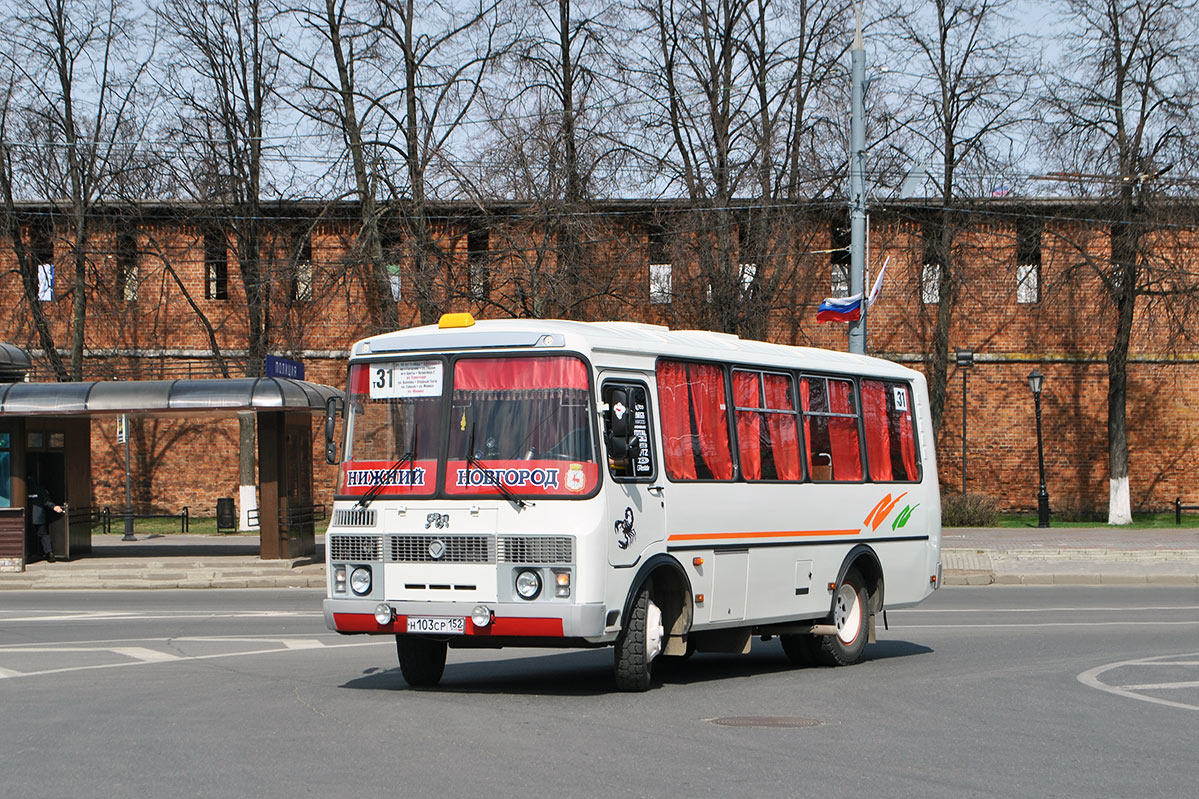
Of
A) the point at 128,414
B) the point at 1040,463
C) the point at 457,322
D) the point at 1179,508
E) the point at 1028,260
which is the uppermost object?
the point at 1028,260

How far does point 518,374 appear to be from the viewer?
11.2 m

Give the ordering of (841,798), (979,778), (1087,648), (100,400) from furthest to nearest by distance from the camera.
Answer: (100,400) → (1087,648) → (979,778) → (841,798)

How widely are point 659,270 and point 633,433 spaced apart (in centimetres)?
2653

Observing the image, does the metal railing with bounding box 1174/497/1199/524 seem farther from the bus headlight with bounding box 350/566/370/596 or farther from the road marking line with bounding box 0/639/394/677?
the bus headlight with bounding box 350/566/370/596

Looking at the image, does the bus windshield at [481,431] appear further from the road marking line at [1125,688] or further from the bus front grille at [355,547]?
the road marking line at [1125,688]

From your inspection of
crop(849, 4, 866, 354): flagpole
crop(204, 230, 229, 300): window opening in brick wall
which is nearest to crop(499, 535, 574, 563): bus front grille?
crop(849, 4, 866, 354): flagpole

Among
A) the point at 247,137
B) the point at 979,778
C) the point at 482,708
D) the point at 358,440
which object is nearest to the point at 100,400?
the point at 247,137

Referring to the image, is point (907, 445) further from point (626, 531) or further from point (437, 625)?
point (437, 625)

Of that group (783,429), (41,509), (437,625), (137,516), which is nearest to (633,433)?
(437,625)

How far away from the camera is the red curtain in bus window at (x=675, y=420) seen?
1184 cm

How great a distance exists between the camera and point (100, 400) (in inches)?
1011

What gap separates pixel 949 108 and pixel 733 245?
23.1 feet

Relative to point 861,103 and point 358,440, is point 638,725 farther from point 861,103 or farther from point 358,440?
point 861,103

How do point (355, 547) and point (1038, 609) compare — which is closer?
point (355, 547)
